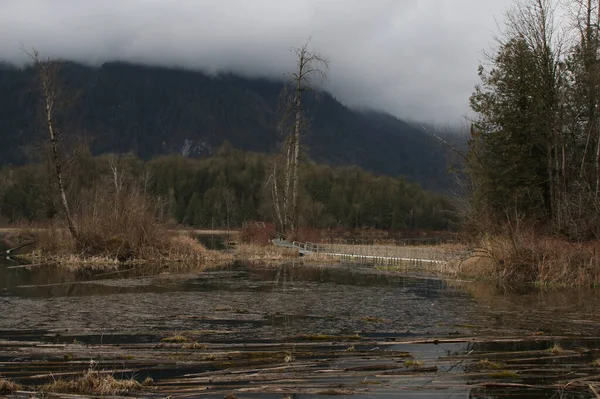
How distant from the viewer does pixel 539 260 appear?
80.4ft

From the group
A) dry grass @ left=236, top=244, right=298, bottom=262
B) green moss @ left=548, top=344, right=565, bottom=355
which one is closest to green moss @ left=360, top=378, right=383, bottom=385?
green moss @ left=548, top=344, right=565, bottom=355

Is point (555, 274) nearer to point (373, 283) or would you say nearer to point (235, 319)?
point (373, 283)

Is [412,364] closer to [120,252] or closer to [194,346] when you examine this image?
[194,346]

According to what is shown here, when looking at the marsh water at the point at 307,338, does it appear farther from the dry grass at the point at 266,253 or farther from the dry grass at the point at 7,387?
the dry grass at the point at 266,253

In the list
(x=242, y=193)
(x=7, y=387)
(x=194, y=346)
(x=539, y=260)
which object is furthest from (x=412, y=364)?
(x=242, y=193)

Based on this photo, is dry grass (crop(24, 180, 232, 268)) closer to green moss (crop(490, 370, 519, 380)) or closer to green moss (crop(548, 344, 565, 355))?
green moss (crop(548, 344, 565, 355))

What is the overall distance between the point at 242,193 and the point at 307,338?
142 m

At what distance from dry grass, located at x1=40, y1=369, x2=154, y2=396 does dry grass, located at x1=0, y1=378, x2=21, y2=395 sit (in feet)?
1.15

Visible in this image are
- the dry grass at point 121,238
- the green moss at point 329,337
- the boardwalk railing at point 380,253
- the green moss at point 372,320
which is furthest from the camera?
the dry grass at point 121,238

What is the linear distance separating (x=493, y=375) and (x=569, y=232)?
19319 millimetres

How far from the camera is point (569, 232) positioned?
86.4 feet

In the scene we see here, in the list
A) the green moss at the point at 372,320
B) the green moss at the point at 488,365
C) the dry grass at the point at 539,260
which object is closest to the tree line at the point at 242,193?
the dry grass at the point at 539,260

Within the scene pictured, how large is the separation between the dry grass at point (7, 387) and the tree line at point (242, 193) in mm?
109409

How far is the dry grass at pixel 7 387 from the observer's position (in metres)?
7.91
